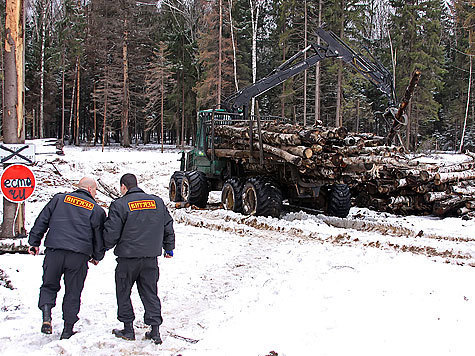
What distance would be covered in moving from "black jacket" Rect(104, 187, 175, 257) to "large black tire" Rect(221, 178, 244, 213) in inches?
331

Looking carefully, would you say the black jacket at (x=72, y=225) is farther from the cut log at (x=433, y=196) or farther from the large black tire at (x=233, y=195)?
the cut log at (x=433, y=196)

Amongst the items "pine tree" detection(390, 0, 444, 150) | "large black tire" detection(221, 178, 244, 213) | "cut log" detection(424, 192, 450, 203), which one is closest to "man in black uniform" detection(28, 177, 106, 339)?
"large black tire" detection(221, 178, 244, 213)

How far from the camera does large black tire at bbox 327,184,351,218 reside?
1299cm

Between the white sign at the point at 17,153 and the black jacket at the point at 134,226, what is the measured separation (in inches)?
166

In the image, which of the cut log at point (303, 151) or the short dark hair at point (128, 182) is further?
the cut log at point (303, 151)

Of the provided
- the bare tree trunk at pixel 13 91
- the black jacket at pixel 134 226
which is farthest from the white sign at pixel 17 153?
the black jacket at pixel 134 226

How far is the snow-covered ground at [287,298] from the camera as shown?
4.34 metres

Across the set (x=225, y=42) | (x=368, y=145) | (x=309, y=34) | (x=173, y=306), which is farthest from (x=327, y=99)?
(x=173, y=306)

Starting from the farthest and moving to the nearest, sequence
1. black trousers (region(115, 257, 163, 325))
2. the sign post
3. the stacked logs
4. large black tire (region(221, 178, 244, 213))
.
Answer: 1. large black tire (region(221, 178, 244, 213))
2. the stacked logs
3. the sign post
4. black trousers (region(115, 257, 163, 325))

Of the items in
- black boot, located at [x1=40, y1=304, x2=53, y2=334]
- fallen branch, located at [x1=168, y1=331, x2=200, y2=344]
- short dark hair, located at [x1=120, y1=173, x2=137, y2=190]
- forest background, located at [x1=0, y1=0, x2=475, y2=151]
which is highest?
forest background, located at [x1=0, y1=0, x2=475, y2=151]

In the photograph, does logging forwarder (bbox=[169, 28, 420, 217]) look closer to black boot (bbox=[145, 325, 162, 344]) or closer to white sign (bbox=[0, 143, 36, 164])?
white sign (bbox=[0, 143, 36, 164])

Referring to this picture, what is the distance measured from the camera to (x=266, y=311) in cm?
532

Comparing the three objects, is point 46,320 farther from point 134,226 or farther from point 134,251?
point 134,226

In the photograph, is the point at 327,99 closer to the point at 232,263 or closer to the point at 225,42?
the point at 225,42
